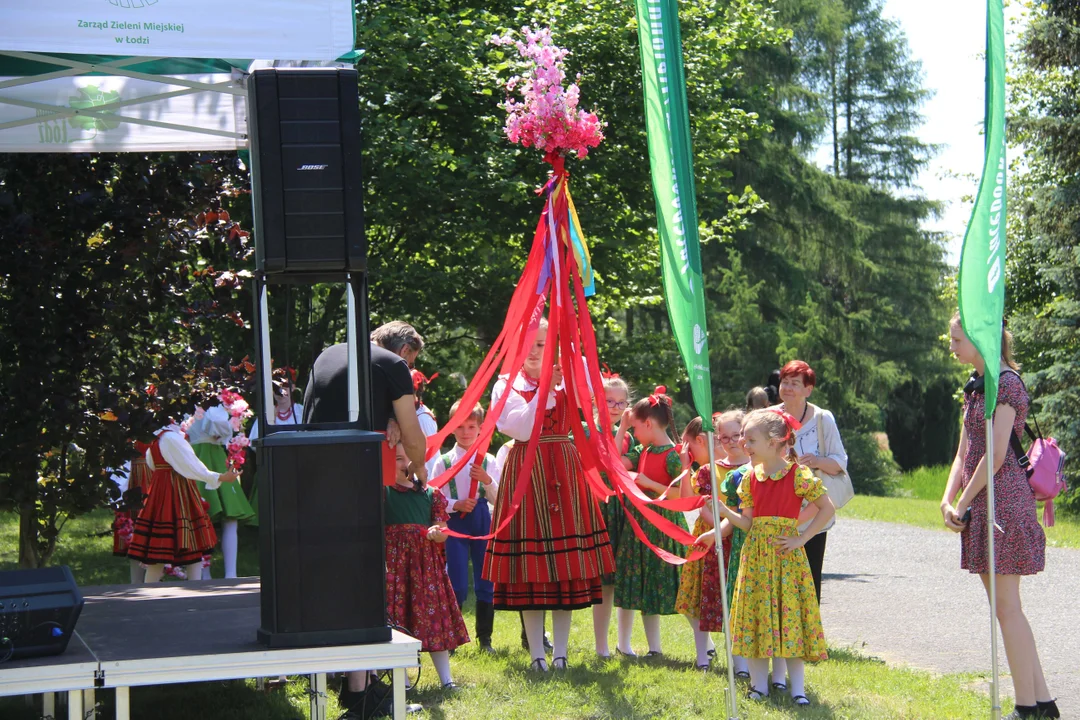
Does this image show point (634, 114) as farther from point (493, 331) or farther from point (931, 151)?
point (931, 151)

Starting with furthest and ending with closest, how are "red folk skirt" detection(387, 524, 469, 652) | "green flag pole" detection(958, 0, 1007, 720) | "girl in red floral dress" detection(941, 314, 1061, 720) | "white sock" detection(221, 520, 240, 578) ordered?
"white sock" detection(221, 520, 240, 578) < "red folk skirt" detection(387, 524, 469, 652) < "girl in red floral dress" detection(941, 314, 1061, 720) < "green flag pole" detection(958, 0, 1007, 720)

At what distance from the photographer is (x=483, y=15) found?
1461cm

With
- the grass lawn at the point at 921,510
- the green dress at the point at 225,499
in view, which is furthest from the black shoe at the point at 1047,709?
the grass lawn at the point at 921,510

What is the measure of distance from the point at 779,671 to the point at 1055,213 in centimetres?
1558

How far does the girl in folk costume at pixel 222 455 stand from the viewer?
8938mm

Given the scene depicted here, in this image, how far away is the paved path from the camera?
23.0 feet

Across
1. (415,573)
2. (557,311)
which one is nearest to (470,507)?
(415,573)

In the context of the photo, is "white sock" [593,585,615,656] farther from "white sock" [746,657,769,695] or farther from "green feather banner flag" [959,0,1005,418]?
"green feather banner flag" [959,0,1005,418]

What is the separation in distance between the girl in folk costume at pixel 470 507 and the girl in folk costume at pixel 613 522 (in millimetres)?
641

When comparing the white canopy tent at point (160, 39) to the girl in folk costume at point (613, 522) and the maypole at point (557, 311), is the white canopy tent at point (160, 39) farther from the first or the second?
the girl in folk costume at point (613, 522)

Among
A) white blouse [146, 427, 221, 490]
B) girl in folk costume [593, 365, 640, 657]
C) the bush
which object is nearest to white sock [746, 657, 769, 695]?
girl in folk costume [593, 365, 640, 657]

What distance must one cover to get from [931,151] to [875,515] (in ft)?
68.4

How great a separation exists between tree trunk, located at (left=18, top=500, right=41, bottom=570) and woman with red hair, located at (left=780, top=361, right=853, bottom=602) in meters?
4.52

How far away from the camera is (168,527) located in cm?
820
